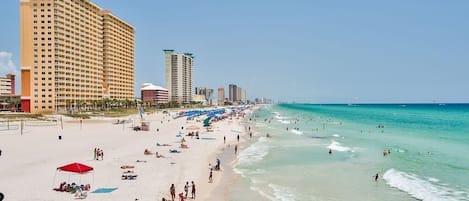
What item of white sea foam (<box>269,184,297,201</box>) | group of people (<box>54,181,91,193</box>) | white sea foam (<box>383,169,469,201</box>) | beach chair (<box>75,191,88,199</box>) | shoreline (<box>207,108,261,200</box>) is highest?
group of people (<box>54,181,91,193</box>)

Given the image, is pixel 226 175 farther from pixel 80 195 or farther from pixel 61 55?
pixel 61 55

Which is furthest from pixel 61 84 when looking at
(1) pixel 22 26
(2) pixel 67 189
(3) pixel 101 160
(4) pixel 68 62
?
(2) pixel 67 189

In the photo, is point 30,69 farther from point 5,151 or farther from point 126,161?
point 126,161

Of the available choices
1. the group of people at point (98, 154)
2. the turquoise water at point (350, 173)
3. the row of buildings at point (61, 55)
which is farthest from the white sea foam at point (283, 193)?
the row of buildings at point (61, 55)

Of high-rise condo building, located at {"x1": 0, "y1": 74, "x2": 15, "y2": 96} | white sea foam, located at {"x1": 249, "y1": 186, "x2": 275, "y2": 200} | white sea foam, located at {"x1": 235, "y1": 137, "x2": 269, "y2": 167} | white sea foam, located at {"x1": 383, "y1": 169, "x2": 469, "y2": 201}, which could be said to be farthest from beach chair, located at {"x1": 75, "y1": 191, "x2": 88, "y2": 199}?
high-rise condo building, located at {"x1": 0, "y1": 74, "x2": 15, "y2": 96}

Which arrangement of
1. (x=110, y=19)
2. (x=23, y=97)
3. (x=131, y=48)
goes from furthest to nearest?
(x=131, y=48)
(x=110, y=19)
(x=23, y=97)

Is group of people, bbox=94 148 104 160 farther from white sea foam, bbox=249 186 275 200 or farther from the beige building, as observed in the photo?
the beige building
